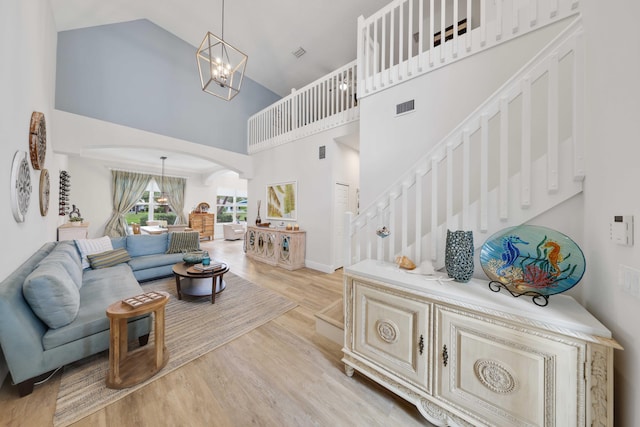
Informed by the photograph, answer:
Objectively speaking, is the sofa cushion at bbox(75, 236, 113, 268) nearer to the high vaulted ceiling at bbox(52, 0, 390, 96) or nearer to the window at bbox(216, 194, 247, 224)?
the high vaulted ceiling at bbox(52, 0, 390, 96)

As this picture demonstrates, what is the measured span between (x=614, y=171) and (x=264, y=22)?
228 inches

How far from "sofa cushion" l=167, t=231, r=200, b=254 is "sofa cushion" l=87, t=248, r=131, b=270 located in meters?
0.73

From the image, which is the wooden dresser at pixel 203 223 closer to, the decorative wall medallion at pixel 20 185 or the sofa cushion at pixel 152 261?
the sofa cushion at pixel 152 261

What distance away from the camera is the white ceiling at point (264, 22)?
3.68 meters

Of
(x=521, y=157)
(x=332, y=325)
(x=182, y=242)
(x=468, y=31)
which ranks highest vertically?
(x=468, y=31)

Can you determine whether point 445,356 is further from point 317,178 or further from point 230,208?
point 230,208

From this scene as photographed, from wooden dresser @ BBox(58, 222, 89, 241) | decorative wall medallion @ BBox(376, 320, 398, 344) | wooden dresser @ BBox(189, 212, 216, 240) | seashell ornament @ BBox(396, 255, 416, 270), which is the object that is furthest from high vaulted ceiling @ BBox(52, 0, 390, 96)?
decorative wall medallion @ BBox(376, 320, 398, 344)

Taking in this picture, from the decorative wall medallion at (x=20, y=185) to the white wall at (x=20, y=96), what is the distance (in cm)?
5

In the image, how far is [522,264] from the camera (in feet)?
3.85

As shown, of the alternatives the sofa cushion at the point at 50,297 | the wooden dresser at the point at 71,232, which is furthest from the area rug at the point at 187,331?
the wooden dresser at the point at 71,232

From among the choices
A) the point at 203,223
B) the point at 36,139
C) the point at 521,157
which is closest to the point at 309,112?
the point at 36,139

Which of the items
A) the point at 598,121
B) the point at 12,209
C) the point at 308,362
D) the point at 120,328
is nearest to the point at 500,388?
the point at 308,362

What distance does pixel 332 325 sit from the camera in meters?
2.12

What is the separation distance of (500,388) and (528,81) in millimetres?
1872
